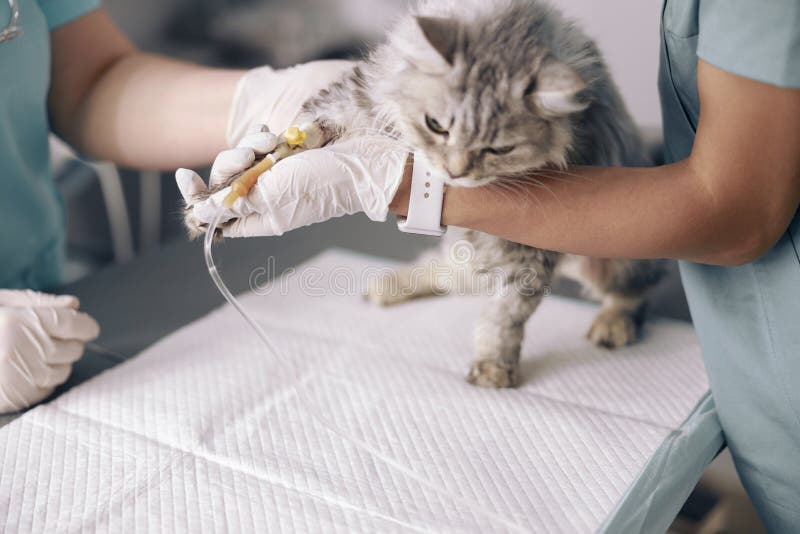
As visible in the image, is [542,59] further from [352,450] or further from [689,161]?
[352,450]

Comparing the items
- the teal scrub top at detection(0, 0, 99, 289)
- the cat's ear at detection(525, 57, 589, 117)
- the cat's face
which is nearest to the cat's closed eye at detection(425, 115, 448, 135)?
the cat's face

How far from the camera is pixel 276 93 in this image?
1.09 metres

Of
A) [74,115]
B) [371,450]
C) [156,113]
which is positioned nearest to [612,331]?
[371,450]

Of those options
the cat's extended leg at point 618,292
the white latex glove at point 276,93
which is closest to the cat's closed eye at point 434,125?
the white latex glove at point 276,93

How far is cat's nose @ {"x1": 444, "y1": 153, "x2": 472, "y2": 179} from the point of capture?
0.81 meters

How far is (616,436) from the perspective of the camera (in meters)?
0.93

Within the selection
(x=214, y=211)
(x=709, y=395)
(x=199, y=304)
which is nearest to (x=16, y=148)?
(x=199, y=304)

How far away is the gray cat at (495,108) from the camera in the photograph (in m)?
0.80

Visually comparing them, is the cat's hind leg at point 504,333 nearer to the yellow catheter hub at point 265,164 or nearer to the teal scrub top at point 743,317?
the teal scrub top at point 743,317

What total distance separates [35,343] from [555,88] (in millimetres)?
747

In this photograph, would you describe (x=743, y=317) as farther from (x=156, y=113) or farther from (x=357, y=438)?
(x=156, y=113)

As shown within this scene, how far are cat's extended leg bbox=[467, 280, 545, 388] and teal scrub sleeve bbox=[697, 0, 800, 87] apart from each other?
1.42 feet

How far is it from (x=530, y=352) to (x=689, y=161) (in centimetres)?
50

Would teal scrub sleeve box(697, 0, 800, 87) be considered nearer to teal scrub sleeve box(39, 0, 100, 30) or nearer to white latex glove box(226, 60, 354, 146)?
white latex glove box(226, 60, 354, 146)
